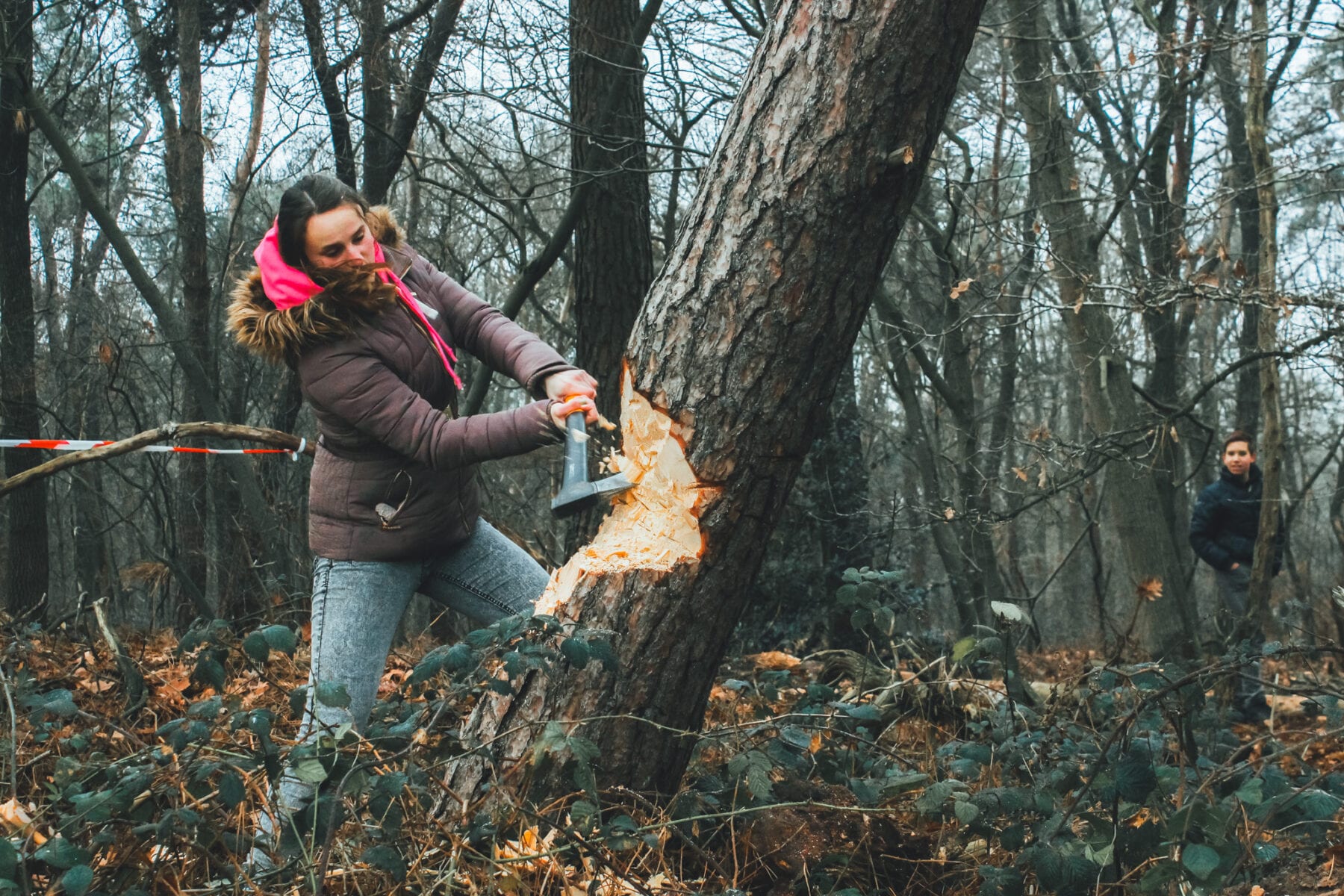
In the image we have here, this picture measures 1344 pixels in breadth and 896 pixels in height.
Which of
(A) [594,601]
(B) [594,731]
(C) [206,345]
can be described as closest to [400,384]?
(A) [594,601]

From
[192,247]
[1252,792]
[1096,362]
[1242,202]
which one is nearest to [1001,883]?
[1252,792]

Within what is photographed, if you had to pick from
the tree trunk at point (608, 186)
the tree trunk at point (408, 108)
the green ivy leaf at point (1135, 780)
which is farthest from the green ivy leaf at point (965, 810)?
the tree trunk at point (408, 108)

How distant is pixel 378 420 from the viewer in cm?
255

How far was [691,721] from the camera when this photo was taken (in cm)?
249

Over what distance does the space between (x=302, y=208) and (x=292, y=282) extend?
0.61 ft

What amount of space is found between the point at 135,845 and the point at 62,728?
5.10 feet

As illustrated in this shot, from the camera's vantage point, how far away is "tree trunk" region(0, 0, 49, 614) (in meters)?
8.20

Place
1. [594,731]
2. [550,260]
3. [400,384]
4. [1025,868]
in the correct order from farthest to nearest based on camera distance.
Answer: [550,260] → [400,384] → [594,731] → [1025,868]

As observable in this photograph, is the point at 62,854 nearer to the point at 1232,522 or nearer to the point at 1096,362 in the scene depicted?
the point at 1232,522

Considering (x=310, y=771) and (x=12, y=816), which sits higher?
(x=310, y=771)

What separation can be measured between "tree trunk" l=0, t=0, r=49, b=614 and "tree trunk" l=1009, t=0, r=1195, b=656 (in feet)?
26.1

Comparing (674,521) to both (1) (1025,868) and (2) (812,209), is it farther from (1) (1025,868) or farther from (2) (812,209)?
(1) (1025,868)

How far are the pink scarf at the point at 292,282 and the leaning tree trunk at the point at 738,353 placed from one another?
59 centimetres

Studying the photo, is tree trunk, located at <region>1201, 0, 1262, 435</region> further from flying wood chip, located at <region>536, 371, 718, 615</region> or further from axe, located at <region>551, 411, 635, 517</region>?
axe, located at <region>551, 411, 635, 517</region>
